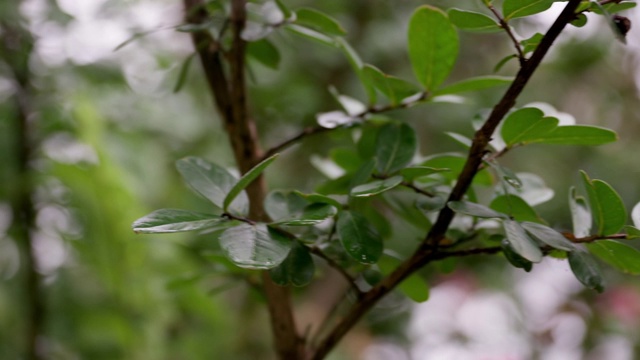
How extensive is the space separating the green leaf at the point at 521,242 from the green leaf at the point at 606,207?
4cm

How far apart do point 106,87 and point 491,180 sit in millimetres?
654

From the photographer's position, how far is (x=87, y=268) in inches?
35.8

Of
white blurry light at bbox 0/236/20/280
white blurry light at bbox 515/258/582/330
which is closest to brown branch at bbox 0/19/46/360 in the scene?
white blurry light at bbox 0/236/20/280

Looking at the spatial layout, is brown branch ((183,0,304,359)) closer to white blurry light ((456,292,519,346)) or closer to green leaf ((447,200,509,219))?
green leaf ((447,200,509,219))

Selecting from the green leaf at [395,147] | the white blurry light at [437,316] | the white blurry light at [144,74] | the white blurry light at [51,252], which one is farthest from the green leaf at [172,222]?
the white blurry light at [437,316]

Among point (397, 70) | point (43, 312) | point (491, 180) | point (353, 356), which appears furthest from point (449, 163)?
point (397, 70)

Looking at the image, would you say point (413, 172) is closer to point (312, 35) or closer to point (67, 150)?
point (312, 35)

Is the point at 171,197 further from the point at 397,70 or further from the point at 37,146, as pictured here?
the point at 397,70

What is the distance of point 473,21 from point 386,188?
9 cm

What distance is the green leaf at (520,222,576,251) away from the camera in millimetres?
308

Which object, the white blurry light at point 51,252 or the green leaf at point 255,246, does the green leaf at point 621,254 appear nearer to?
the green leaf at point 255,246

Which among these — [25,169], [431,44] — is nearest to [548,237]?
[431,44]

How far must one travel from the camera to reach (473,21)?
0.32m

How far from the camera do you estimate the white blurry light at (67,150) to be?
758mm
